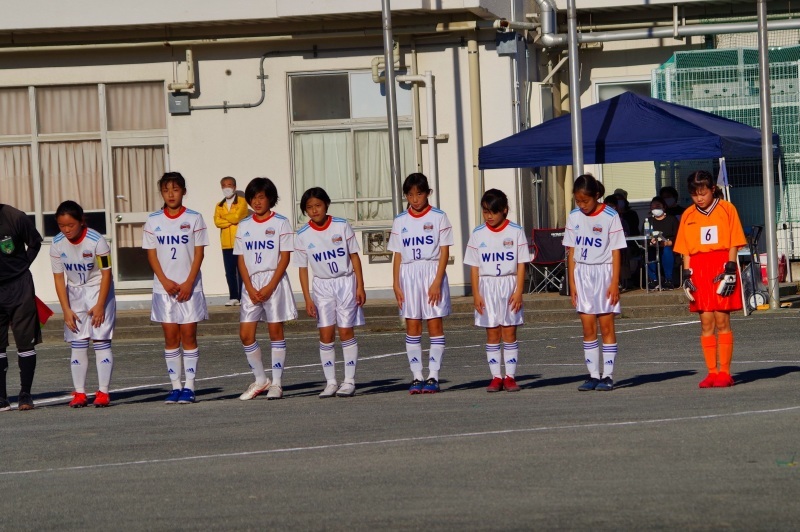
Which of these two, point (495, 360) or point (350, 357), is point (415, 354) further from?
point (495, 360)

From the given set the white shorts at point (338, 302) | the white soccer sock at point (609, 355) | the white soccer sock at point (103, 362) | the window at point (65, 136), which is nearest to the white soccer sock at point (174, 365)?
the white soccer sock at point (103, 362)

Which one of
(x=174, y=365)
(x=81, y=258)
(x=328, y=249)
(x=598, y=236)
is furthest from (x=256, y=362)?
(x=598, y=236)

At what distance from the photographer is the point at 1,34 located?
2378cm

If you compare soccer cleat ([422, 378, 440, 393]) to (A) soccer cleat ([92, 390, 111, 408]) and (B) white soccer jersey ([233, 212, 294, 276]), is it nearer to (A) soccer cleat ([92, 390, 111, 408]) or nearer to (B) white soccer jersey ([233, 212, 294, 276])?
(B) white soccer jersey ([233, 212, 294, 276])

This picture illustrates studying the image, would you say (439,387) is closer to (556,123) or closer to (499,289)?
(499,289)

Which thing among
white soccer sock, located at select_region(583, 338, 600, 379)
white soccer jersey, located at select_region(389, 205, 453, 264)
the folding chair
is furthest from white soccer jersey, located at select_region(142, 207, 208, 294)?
the folding chair

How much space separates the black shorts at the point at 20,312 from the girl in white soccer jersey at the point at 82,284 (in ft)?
1.08

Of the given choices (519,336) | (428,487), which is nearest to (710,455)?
(428,487)

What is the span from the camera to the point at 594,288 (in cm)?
1218

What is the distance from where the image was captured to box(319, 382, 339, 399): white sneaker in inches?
497

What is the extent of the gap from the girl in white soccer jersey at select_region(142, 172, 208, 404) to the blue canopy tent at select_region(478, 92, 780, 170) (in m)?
9.56

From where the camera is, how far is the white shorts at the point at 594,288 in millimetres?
12141

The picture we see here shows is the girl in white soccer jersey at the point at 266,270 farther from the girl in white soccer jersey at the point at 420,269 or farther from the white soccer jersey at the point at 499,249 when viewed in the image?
the white soccer jersey at the point at 499,249

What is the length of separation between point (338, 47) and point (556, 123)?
4.09m
